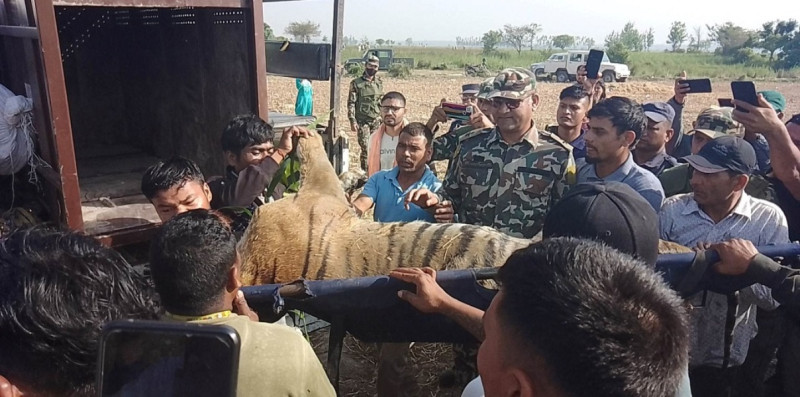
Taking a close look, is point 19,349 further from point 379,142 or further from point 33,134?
point 379,142

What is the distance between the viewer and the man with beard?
6.16 metres

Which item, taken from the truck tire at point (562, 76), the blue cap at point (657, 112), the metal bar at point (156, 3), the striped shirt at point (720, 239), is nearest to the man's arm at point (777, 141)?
the striped shirt at point (720, 239)

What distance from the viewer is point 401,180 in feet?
13.2

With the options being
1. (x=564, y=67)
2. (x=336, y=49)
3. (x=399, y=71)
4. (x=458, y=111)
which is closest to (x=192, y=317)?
(x=336, y=49)

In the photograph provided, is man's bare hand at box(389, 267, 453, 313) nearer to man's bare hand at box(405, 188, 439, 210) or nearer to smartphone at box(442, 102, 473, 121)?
man's bare hand at box(405, 188, 439, 210)

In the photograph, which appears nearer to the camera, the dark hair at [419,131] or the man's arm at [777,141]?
the man's arm at [777,141]

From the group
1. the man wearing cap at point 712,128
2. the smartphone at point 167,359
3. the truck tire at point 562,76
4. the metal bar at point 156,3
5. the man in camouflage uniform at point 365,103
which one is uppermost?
the metal bar at point 156,3

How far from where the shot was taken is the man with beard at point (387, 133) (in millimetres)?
6160

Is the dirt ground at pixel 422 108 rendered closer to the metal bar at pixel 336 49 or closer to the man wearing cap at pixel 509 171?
the metal bar at pixel 336 49

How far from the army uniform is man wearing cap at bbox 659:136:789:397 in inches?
26.8

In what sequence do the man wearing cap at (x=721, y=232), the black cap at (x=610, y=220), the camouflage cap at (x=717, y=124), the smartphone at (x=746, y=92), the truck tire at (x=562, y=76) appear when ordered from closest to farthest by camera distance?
the black cap at (x=610, y=220) → the man wearing cap at (x=721, y=232) → the smartphone at (x=746, y=92) → the camouflage cap at (x=717, y=124) → the truck tire at (x=562, y=76)

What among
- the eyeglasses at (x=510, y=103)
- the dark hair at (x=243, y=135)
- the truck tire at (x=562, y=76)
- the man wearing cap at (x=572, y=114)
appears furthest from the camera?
the truck tire at (x=562, y=76)

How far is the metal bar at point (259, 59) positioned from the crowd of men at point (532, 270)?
0.63 m

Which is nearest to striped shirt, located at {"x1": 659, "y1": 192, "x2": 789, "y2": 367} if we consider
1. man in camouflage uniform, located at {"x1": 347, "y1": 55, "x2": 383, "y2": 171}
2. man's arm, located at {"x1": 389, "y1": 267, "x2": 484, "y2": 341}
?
man's arm, located at {"x1": 389, "y1": 267, "x2": 484, "y2": 341}
